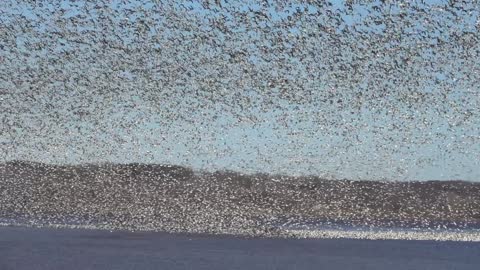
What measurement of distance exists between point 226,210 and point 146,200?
160 cm

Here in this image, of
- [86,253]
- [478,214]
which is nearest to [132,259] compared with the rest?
[86,253]

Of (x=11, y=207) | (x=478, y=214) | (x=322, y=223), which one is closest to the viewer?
(x=11, y=207)

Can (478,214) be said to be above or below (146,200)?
above

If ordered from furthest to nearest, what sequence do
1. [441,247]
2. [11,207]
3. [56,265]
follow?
[11,207], [441,247], [56,265]

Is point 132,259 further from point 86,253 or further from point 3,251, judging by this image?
point 3,251

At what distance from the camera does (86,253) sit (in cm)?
1148

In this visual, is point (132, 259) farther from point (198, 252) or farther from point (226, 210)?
point (226, 210)

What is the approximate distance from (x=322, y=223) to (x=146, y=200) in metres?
4.05

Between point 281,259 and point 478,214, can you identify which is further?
point 478,214

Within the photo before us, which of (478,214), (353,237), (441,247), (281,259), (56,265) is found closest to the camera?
(56,265)

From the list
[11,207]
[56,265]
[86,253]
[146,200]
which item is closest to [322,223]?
[146,200]

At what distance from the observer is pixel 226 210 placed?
16141 mm

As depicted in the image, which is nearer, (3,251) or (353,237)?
(3,251)

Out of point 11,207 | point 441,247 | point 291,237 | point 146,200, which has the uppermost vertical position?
point 441,247
